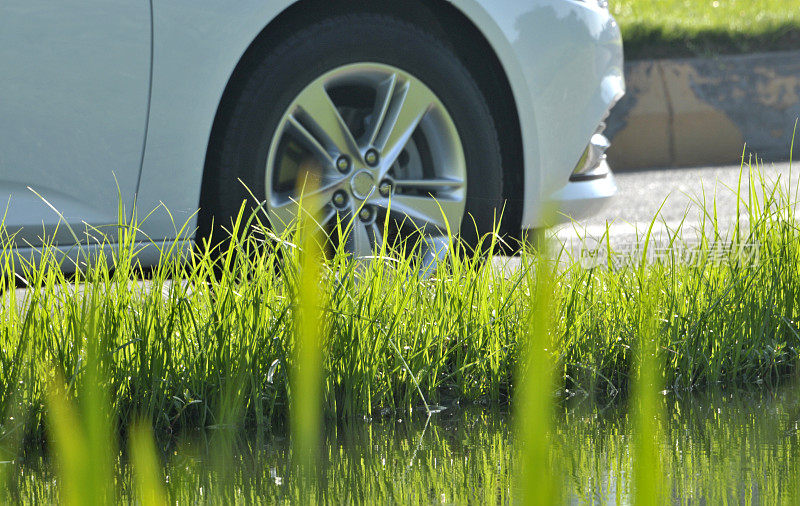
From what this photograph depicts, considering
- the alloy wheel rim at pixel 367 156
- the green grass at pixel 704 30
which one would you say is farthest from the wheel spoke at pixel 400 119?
the green grass at pixel 704 30

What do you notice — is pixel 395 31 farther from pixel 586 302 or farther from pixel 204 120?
pixel 586 302

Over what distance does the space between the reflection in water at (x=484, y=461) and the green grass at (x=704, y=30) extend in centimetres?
698

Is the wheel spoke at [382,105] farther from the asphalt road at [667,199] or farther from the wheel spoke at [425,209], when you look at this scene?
the asphalt road at [667,199]

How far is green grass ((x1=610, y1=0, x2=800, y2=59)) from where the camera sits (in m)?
8.80

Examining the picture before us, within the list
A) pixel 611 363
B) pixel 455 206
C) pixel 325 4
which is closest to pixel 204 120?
pixel 325 4

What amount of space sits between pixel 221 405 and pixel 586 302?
0.85m

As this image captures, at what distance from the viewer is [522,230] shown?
332cm

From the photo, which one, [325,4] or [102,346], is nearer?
[102,346]

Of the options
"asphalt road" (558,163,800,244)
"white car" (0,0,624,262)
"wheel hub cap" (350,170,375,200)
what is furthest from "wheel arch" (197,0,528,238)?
"asphalt road" (558,163,800,244)

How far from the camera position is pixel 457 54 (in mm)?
3152

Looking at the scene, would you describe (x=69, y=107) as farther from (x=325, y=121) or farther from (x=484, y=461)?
(x=484, y=461)

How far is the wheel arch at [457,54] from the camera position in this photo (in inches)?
113

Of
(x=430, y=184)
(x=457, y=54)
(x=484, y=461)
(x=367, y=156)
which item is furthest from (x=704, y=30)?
(x=484, y=461)

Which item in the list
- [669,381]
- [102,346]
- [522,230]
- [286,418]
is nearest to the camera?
[102,346]
